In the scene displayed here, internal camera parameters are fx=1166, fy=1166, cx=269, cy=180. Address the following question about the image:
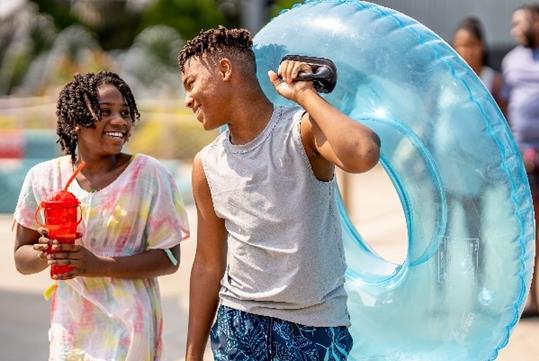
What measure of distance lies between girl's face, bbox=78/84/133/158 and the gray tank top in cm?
54

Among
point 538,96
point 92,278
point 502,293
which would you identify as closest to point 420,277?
point 502,293

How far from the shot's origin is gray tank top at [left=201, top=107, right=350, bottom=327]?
305 centimetres

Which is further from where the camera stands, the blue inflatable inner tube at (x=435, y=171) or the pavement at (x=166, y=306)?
the pavement at (x=166, y=306)

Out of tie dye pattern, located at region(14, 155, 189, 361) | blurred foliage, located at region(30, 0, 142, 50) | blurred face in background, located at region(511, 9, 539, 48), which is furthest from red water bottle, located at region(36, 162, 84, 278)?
blurred foliage, located at region(30, 0, 142, 50)

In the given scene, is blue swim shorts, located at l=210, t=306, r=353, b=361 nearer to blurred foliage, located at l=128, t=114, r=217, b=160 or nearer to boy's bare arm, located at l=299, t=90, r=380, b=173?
boy's bare arm, located at l=299, t=90, r=380, b=173

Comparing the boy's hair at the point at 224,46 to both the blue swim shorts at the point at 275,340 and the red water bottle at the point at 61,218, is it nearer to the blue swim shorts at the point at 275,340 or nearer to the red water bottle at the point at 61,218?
the red water bottle at the point at 61,218

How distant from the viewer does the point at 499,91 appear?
6.65m

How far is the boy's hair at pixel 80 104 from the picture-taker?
3621 millimetres

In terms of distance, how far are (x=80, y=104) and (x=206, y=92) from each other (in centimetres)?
66

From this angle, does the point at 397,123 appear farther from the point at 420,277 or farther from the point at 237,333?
the point at 237,333

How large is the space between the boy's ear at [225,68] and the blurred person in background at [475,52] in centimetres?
339

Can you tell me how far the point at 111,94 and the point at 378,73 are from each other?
0.84 m

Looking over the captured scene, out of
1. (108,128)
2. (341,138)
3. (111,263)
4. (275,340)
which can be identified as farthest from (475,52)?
(341,138)

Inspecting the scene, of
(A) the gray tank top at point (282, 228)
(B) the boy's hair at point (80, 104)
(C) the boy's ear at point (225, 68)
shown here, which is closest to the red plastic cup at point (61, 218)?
(B) the boy's hair at point (80, 104)
